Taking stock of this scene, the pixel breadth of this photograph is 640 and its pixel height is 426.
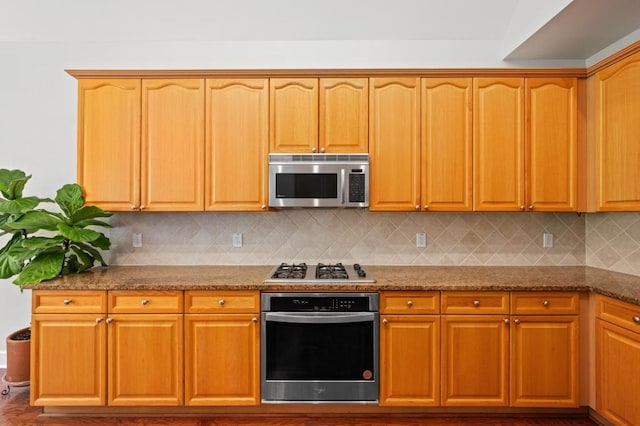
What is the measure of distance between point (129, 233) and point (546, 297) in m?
3.08

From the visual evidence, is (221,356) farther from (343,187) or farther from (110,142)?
(110,142)

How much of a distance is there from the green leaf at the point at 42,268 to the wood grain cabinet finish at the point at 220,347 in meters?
0.88

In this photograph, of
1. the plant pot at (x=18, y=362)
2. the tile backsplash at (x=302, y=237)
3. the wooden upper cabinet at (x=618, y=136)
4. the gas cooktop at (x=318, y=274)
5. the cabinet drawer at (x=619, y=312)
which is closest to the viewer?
the cabinet drawer at (x=619, y=312)

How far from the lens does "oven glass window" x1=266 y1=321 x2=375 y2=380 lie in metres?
2.33

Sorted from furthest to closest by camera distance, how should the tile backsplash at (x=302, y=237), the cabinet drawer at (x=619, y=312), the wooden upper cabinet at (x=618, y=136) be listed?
the tile backsplash at (x=302, y=237)
the wooden upper cabinet at (x=618, y=136)
the cabinet drawer at (x=619, y=312)

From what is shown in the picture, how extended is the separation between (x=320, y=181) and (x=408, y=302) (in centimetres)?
100

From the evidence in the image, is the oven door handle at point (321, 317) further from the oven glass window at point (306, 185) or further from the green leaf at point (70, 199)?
the green leaf at point (70, 199)

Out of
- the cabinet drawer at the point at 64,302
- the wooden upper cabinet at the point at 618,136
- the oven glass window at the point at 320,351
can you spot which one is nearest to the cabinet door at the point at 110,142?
the cabinet drawer at the point at 64,302

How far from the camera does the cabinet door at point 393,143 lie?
2.65 m

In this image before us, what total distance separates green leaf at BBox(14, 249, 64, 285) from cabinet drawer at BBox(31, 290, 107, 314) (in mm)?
93

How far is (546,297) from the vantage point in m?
2.32

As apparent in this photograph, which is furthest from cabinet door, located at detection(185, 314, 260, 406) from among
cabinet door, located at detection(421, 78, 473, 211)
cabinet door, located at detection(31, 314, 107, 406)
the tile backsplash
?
cabinet door, located at detection(421, 78, 473, 211)

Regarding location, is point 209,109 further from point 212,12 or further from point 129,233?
point 129,233

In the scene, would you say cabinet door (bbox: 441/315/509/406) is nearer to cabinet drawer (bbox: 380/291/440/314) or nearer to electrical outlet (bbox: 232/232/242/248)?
cabinet drawer (bbox: 380/291/440/314)
